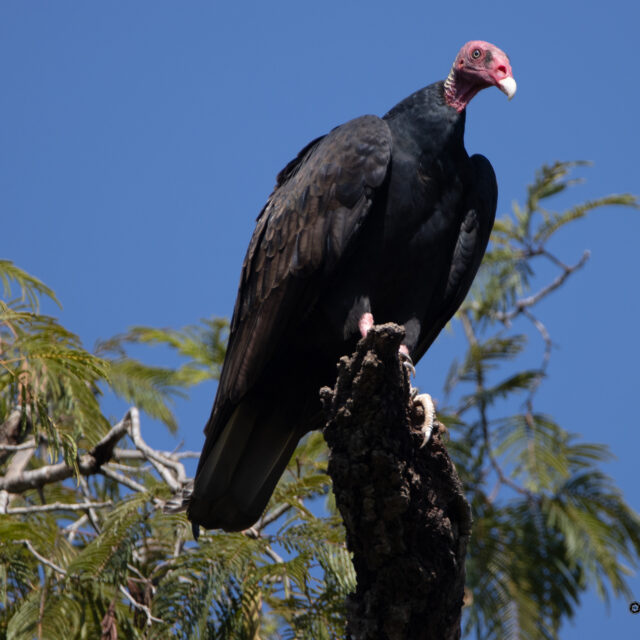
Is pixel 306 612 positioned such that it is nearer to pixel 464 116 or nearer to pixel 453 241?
pixel 453 241

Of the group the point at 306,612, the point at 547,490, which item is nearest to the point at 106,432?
the point at 306,612

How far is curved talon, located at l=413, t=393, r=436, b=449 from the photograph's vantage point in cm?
305

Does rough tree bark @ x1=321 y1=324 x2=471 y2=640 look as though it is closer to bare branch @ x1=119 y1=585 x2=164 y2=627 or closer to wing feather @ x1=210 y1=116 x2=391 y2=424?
wing feather @ x1=210 y1=116 x2=391 y2=424

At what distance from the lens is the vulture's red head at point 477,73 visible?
439 centimetres

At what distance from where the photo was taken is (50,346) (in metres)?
4.14

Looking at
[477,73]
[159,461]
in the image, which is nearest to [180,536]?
[159,461]

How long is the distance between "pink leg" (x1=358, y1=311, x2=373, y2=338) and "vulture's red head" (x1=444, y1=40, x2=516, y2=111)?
1.09 m

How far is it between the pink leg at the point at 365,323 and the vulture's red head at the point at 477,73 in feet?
3.59

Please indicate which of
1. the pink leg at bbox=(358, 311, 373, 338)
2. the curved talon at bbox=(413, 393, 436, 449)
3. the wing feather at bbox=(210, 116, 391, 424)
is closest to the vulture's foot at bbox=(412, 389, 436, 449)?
the curved talon at bbox=(413, 393, 436, 449)

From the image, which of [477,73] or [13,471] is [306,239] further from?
[13,471]

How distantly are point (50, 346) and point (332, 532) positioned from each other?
1.37 metres

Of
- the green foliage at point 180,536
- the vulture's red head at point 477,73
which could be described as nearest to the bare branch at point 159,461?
the green foliage at point 180,536

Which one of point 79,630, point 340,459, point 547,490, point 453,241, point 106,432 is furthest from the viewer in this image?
point 547,490

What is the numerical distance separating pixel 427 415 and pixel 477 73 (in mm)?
1945
